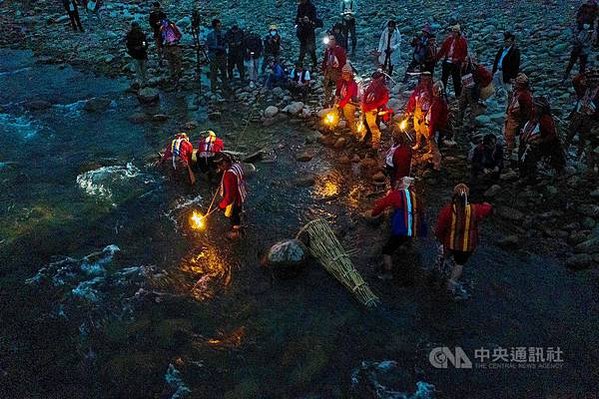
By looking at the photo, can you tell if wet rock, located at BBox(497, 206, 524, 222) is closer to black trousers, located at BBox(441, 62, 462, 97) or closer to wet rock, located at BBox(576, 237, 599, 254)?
wet rock, located at BBox(576, 237, 599, 254)

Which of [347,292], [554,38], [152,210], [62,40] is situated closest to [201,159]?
[152,210]

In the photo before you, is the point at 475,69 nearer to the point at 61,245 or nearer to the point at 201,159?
the point at 201,159

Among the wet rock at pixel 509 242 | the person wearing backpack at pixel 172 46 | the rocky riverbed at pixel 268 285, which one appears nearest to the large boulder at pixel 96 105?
the rocky riverbed at pixel 268 285

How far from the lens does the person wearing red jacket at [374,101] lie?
1016cm

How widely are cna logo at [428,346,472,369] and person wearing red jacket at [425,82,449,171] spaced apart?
14.8ft

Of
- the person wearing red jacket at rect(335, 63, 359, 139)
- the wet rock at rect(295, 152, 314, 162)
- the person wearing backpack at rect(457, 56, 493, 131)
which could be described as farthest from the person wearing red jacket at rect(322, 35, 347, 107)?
the person wearing backpack at rect(457, 56, 493, 131)

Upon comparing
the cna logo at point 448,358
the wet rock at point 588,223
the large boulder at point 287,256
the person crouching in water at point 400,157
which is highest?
the person crouching in water at point 400,157

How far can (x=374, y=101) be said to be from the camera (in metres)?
10.3

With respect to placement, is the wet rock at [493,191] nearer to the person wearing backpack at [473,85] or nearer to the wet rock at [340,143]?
the person wearing backpack at [473,85]

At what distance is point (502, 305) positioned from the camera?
6.88 meters

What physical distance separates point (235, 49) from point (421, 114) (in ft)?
25.3

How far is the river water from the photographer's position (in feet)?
19.7

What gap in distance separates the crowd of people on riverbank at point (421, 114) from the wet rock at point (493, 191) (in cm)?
24

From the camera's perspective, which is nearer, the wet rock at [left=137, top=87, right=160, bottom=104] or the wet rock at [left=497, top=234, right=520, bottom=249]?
the wet rock at [left=497, top=234, right=520, bottom=249]
